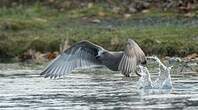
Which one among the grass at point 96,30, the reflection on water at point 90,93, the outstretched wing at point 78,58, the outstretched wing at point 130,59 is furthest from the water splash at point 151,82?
the grass at point 96,30

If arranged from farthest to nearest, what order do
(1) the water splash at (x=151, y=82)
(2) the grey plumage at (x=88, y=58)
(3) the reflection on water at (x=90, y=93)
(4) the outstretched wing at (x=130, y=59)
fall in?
(1) the water splash at (x=151, y=82)
(2) the grey plumage at (x=88, y=58)
(4) the outstretched wing at (x=130, y=59)
(3) the reflection on water at (x=90, y=93)

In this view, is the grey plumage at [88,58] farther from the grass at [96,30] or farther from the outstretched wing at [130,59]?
the grass at [96,30]

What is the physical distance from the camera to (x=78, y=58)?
1628 cm

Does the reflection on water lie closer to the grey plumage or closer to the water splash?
the water splash

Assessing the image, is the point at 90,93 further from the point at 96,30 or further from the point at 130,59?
the point at 96,30

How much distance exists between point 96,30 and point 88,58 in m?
6.96

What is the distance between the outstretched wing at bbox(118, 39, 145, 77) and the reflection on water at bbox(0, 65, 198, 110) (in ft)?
1.32

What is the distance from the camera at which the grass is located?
20.7 meters

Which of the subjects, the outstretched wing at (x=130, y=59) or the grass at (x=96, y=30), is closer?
the outstretched wing at (x=130, y=59)

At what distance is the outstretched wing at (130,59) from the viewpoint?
14797 mm

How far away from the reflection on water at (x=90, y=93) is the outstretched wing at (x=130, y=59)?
1.32ft

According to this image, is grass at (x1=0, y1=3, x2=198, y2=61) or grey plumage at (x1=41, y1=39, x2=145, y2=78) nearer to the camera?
grey plumage at (x1=41, y1=39, x2=145, y2=78)

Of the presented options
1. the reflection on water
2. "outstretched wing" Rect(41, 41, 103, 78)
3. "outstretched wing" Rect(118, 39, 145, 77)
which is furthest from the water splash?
"outstretched wing" Rect(41, 41, 103, 78)

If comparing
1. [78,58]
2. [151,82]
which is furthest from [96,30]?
[151,82]
